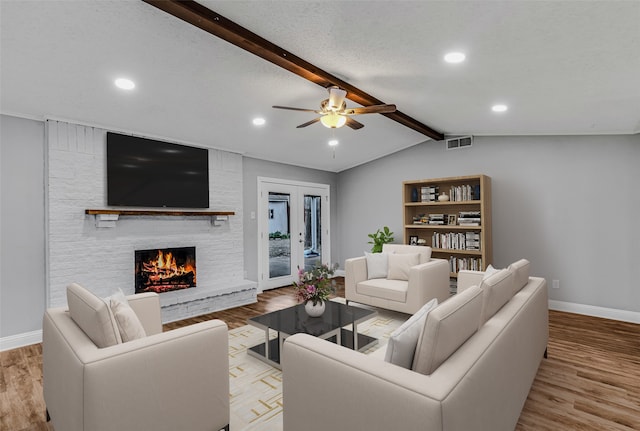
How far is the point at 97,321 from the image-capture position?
1605 millimetres

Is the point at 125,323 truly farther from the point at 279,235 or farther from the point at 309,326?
the point at 279,235

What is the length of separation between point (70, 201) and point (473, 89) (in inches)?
170

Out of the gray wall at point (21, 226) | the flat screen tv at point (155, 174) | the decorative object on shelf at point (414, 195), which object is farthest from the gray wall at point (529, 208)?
the flat screen tv at point (155, 174)

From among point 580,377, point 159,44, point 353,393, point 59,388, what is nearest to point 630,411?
point 580,377

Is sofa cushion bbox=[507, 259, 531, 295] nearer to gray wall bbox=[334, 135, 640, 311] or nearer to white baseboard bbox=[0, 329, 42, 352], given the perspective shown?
gray wall bbox=[334, 135, 640, 311]

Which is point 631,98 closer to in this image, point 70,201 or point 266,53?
point 266,53

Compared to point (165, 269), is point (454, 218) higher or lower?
higher

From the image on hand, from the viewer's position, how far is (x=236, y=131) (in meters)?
4.41

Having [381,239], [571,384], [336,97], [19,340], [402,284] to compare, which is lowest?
[571,384]

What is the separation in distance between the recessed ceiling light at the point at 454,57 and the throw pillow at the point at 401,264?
241 cm

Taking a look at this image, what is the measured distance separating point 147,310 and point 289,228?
3.77 meters

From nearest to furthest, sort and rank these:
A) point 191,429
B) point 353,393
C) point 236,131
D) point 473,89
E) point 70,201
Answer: point 353,393
point 191,429
point 473,89
point 70,201
point 236,131

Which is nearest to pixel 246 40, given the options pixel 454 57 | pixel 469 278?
pixel 454 57

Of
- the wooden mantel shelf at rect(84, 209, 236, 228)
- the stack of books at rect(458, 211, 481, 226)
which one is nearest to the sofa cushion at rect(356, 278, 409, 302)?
the stack of books at rect(458, 211, 481, 226)
